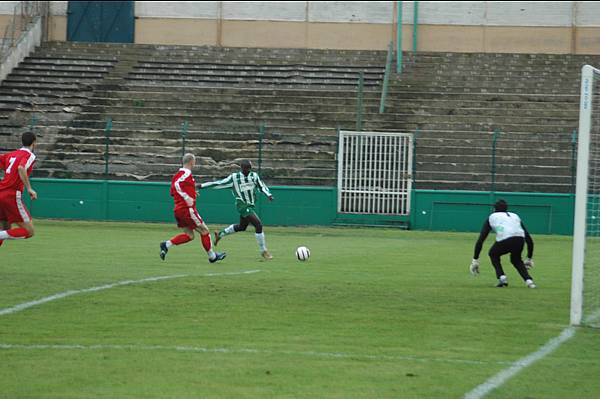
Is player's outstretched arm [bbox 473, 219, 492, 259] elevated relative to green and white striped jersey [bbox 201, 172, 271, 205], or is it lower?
lower

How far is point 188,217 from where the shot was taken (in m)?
19.0

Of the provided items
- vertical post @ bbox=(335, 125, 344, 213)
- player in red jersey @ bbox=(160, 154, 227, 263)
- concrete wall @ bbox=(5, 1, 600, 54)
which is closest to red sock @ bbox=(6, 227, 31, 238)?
player in red jersey @ bbox=(160, 154, 227, 263)

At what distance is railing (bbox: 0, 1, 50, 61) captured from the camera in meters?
41.7

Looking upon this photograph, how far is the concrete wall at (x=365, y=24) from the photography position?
41.8 m

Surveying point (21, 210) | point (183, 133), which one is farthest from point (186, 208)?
point (183, 133)

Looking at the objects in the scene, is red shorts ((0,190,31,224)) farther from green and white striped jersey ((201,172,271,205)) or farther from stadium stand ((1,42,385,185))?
stadium stand ((1,42,385,185))

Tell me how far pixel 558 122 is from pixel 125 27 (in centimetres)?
1670

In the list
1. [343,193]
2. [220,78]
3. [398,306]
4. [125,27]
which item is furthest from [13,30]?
[398,306]

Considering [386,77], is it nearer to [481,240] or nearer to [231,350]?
[481,240]

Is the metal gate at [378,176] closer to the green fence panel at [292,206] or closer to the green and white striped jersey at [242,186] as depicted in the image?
the green fence panel at [292,206]

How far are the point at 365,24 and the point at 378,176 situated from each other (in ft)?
33.2

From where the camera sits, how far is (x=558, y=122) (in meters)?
36.9

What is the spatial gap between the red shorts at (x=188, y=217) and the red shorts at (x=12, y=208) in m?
3.33

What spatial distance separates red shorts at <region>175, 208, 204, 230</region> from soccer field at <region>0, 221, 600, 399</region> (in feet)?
2.07
